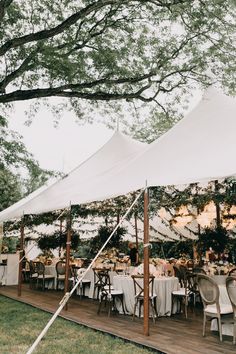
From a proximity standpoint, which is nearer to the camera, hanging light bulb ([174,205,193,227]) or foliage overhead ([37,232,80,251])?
hanging light bulb ([174,205,193,227])

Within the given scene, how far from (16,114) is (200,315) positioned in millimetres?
6639

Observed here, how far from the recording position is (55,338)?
5883 mm

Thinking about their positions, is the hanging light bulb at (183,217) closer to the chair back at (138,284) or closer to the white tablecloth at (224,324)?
the chair back at (138,284)

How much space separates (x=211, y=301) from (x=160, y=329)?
105 centimetres

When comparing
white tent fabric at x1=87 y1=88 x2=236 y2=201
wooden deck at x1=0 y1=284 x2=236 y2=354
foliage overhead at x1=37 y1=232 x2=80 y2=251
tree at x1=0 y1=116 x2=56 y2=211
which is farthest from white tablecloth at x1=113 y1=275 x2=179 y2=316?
foliage overhead at x1=37 y1=232 x2=80 y2=251

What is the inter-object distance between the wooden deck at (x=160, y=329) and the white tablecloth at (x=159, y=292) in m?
0.23

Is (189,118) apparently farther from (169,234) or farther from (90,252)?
(90,252)

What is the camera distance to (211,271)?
8.77 metres

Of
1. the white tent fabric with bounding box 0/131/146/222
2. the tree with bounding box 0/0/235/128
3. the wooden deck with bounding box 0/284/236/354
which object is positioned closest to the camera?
the wooden deck with bounding box 0/284/236/354

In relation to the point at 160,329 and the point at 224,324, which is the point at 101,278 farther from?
the point at 224,324

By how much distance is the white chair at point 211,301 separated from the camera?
567 cm

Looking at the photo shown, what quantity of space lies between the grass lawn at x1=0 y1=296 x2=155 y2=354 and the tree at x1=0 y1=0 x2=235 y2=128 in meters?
4.77

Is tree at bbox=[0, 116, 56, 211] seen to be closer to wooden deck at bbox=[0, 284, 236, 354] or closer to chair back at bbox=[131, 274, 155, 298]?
wooden deck at bbox=[0, 284, 236, 354]

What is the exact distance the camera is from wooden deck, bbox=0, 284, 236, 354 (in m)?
5.18
